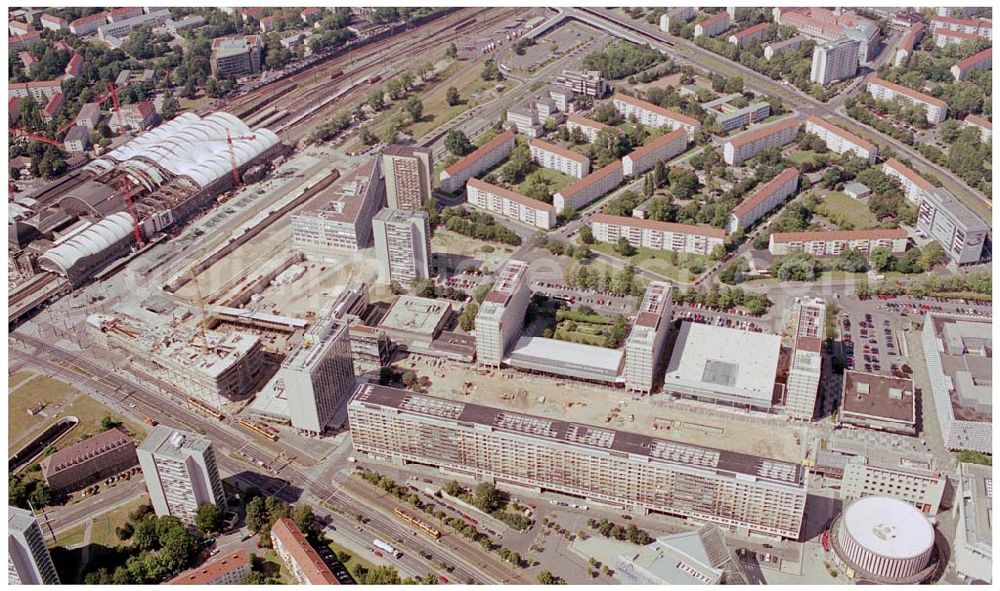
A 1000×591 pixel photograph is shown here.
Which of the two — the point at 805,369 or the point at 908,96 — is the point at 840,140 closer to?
the point at 908,96

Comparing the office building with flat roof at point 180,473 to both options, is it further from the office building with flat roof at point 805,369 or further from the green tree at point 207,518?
the office building with flat roof at point 805,369

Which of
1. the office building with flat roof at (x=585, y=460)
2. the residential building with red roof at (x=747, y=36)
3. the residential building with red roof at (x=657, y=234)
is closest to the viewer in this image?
the office building with flat roof at (x=585, y=460)

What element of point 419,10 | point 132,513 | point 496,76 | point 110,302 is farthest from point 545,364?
point 419,10

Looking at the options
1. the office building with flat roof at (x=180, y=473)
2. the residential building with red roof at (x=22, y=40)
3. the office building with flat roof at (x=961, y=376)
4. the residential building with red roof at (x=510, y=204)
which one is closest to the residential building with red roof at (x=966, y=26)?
the office building with flat roof at (x=961, y=376)

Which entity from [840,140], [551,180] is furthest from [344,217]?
[840,140]

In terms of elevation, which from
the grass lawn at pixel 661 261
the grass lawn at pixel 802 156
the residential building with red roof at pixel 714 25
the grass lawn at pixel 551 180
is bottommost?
the grass lawn at pixel 661 261

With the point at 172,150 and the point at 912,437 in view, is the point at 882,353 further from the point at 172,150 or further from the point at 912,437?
the point at 172,150
